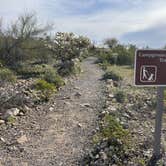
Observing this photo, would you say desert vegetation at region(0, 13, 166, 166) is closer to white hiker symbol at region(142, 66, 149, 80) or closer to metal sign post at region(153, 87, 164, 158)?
metal sign post at region(153, 87, 164, 158)

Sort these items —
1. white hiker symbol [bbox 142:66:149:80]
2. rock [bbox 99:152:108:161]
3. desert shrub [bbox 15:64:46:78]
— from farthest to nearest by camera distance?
desert shrub [bbox 15:64:46:78] < rock [bbox 99:152:108:161] < white hiker symbol [bbox 142:66:149:80]

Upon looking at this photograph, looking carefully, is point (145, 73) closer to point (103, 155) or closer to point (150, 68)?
point (150, 68)

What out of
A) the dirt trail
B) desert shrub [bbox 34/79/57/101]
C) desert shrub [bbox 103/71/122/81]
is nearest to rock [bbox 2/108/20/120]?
the dirt trail

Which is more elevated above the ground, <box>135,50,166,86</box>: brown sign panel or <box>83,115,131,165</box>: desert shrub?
<box>135,50,166,86</box>: brown sign panel

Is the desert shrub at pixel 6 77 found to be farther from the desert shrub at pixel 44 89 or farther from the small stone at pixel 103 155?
the small stone at pixel 103 155

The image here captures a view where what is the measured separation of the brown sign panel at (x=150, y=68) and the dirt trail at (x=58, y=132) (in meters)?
2.48

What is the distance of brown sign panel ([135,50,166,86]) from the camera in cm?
790

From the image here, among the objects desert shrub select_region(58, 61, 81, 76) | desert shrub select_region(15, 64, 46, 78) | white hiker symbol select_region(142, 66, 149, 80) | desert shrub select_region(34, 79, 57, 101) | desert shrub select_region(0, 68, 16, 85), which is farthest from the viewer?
desert shrub select_region(58, 61, 81, 76)

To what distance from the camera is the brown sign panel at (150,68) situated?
790 centimetres

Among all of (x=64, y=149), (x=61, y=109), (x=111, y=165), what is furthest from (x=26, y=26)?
(x=111, y=165)

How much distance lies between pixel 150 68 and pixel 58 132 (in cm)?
490

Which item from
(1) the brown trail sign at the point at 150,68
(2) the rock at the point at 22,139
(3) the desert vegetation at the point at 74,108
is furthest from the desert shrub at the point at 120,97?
(1) the brown trail sign at the point at 150,68

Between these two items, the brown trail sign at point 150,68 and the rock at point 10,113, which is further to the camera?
the rock at point 10,113

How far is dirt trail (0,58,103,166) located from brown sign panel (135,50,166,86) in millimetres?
2476
